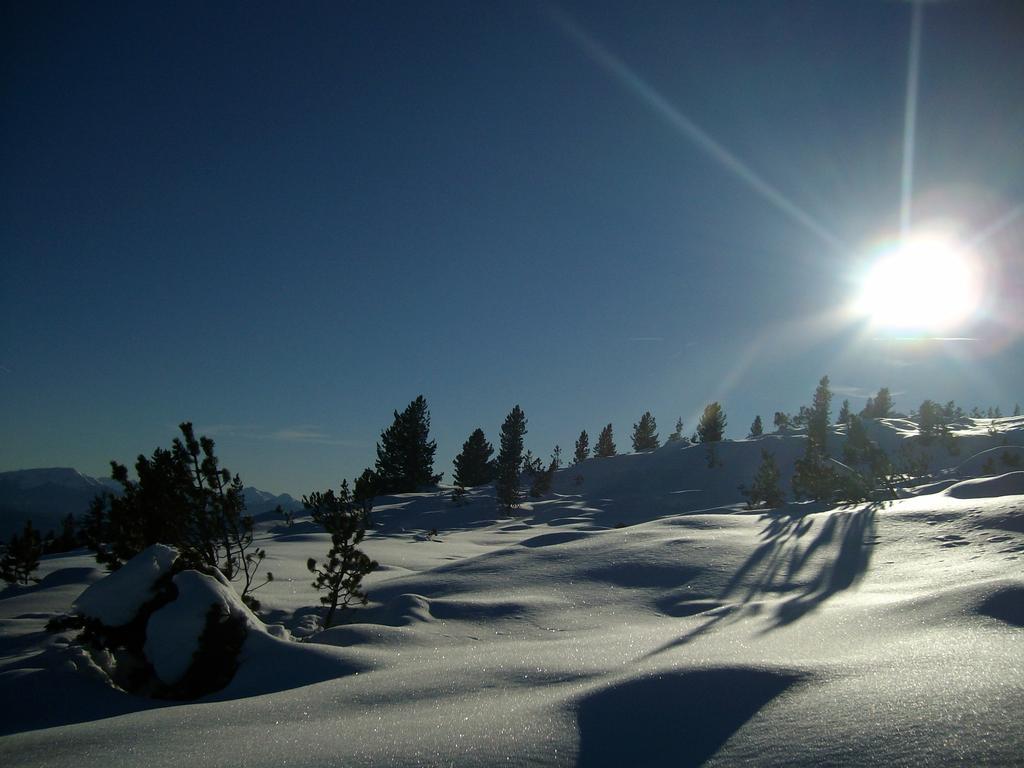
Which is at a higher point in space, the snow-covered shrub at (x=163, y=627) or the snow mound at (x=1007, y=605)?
the snow mound at (x=1007, y=605)

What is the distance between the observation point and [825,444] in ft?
145

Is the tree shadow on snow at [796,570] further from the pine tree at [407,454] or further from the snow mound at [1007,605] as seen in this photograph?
the pine tree at [407,454]

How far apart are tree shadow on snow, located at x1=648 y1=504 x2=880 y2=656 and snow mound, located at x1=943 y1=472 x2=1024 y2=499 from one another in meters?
2.04

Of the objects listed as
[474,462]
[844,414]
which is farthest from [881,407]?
[474,462]

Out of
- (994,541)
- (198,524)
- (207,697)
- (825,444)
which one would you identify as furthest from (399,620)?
(825,444)

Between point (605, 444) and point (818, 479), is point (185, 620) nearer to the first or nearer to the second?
point (818, 479)

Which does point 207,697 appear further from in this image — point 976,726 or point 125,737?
point 976,726

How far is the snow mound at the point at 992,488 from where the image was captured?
1137 cm

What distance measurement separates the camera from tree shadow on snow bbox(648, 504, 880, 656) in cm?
666

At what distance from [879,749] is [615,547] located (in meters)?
8.62

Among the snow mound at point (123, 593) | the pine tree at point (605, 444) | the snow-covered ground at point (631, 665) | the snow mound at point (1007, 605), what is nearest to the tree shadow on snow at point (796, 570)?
the snow-covered ground at point (631, 665)

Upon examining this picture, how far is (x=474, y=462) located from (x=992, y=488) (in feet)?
143

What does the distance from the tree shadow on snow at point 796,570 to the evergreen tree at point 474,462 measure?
1639 inches

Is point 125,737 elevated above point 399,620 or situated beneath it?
elevated above
